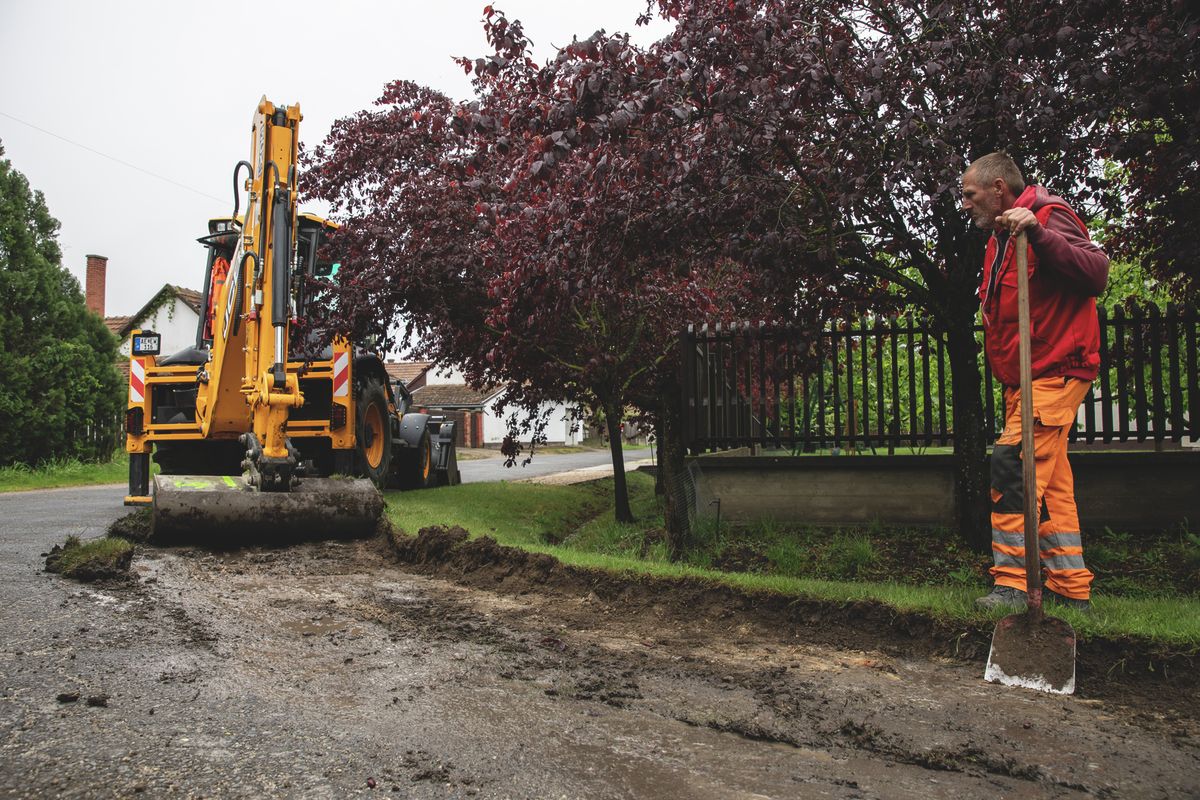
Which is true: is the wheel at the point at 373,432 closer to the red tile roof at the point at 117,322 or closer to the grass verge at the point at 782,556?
the grass verge at the point at 782,556

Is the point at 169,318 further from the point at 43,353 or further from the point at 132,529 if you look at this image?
the point at 132,529

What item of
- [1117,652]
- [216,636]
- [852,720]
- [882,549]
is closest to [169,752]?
[216,636]

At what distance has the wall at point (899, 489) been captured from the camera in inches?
252

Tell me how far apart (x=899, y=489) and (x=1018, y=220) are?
11.8 feet

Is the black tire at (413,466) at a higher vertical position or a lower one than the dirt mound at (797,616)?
higher

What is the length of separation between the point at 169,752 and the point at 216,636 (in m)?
1.44

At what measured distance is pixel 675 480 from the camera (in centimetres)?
689

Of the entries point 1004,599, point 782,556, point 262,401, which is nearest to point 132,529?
point 262,401

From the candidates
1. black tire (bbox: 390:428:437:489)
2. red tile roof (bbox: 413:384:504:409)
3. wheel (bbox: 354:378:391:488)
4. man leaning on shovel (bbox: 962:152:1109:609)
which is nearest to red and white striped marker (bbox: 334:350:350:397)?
wheel (bbox: 354:378:391:488)

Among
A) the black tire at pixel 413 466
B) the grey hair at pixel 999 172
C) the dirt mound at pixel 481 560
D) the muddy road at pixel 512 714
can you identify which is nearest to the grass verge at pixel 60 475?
the black tire at pixel 413 466

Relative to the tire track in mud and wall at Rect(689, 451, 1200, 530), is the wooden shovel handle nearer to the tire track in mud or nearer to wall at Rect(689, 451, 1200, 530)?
the tire track in mud

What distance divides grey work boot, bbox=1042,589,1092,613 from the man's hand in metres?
1.66

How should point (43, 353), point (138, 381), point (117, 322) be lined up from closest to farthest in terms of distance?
point (138, 381) → point (43, 353) → point (117, 322)

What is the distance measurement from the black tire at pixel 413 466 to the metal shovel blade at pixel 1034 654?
9.85m
